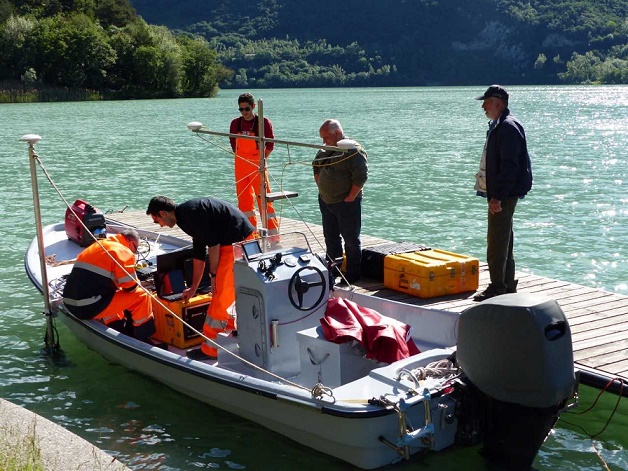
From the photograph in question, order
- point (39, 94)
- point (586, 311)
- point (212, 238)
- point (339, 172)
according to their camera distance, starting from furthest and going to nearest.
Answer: point (39, 94) → point (339, 172) → point (586, 311) → point (212, 238)

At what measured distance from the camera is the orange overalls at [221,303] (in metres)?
6.78

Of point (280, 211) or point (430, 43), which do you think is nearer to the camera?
point (280, 211)

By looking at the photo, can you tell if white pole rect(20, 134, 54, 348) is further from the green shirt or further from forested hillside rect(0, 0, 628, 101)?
forested hillside rect(0, 0, 628, 101)

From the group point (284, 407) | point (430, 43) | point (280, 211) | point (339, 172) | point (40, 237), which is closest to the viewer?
point (284, 407)

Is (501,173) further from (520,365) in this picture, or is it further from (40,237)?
(40,237)

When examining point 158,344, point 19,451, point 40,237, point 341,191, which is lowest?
point 158,344

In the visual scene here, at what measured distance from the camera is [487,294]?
7.68m

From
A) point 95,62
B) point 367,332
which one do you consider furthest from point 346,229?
point 95,62

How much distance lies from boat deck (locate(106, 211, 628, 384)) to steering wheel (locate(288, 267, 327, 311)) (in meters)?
1.11

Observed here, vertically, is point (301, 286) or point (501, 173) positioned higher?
point (501, 173)

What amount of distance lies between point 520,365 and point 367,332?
1.37m

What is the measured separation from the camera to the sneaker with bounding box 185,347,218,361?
692 centimetres

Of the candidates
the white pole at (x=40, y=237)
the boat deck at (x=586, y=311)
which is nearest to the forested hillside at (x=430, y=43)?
the boat deck at (x=586, y=311)

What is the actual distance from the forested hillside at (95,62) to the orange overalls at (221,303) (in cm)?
7044
